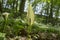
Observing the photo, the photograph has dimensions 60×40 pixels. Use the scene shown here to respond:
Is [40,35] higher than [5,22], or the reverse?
[5,22]

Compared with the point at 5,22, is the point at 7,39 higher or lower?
lower

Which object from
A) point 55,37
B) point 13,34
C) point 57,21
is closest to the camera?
point 13,34

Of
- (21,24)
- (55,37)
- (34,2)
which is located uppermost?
(34,2)

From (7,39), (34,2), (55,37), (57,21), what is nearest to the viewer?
→ (7,39)

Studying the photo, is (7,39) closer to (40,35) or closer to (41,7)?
(40,35)

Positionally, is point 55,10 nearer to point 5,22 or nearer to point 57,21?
point 57,21

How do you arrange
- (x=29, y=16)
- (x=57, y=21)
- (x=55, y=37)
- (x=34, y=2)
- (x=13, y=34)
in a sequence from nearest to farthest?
(x=29, y=16) → (x=13, y=34) → (x=55, y=37) → (x=57, y=21) → (x=34, y=2)

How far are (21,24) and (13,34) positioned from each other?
1.94 feet

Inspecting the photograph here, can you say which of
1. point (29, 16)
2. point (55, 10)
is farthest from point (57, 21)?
point (29, 16)

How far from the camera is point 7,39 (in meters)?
4.20

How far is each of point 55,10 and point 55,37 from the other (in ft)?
8.61

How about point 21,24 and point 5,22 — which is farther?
point 21,24

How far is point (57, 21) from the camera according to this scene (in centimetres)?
707

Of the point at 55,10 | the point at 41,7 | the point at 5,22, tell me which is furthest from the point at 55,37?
the point at 41,7
